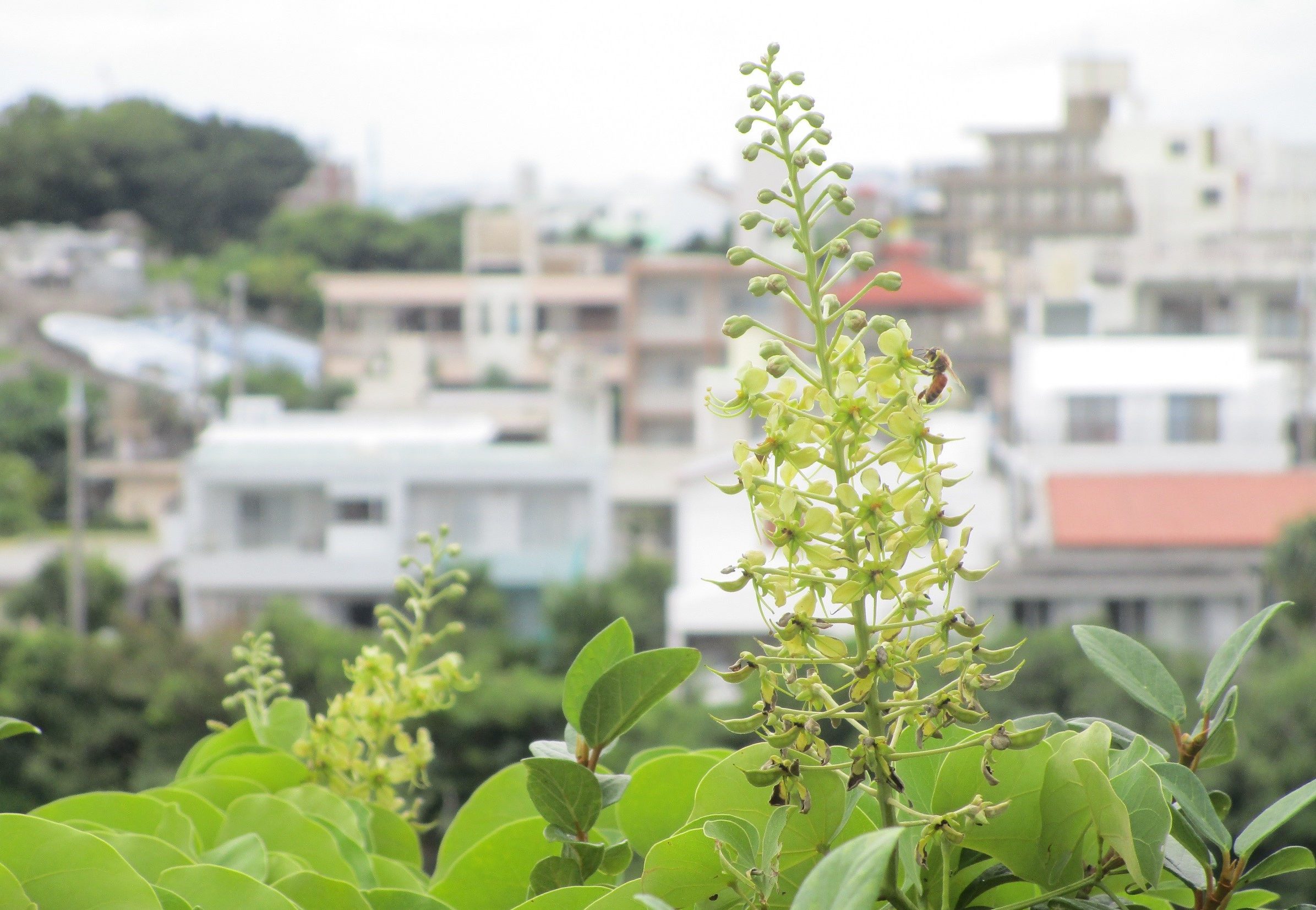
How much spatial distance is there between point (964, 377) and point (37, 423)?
553 inches

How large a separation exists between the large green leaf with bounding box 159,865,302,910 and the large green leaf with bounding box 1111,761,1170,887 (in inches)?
14.3

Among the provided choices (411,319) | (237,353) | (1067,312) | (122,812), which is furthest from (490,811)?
(411,319)

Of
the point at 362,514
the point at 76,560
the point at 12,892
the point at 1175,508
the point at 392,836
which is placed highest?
the point at 12,892

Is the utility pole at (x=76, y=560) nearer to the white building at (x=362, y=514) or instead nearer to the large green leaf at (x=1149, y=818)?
the white building at (x=362, y=514)

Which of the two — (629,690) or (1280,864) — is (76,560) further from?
(1280,864)

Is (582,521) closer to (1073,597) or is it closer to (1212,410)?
(1073,597)

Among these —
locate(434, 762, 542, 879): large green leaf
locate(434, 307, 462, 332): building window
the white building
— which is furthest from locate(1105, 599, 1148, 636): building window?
locate(434, 307, 462, 332): building window

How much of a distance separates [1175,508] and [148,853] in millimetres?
13514

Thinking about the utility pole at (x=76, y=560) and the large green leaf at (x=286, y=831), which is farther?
the utility pole at (x=76, y=560)

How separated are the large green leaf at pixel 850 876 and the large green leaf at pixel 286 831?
0.38 m

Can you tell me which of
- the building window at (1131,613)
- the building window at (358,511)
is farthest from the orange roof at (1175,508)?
the building window at (358,511)

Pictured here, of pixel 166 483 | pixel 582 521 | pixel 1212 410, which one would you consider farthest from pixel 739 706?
pixel 166 483

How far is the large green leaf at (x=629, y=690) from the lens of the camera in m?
0.66

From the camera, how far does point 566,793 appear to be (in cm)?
67
